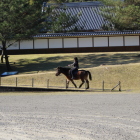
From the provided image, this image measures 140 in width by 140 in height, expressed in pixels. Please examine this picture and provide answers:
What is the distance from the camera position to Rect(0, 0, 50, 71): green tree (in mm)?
32750

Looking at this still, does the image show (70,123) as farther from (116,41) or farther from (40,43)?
(40,43)

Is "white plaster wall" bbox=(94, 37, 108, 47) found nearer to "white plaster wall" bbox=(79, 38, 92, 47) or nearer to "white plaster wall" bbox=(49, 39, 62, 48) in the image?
"white plaster wall" bbox=(79, 38, 92, 47)

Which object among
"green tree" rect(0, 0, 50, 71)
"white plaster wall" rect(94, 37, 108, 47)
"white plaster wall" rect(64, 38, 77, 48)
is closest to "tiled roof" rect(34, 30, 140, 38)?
"white plaster wall" rect(64, 38, 77, 48)

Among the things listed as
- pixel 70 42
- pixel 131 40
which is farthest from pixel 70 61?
pixel 131 40

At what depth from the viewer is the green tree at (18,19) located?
107 feet

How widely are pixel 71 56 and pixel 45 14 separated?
6275 mm

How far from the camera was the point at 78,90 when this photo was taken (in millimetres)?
22672

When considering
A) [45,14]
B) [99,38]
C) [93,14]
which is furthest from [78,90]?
[93,14]

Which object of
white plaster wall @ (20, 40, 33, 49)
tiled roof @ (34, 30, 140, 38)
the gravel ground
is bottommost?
the gravel ground

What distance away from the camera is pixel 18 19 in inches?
1335

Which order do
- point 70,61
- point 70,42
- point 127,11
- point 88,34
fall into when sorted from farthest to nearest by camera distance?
point 70,42, point 88,34, point 70,61, point 127,11

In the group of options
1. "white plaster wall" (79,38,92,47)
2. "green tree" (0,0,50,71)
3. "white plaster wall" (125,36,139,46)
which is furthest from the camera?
"white plaster wall" (79,38,92,47)

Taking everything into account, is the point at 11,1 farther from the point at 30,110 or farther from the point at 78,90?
the point at 30,110

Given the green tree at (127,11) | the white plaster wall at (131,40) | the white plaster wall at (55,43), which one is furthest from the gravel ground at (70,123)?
the white plaster wall at (55,43)
